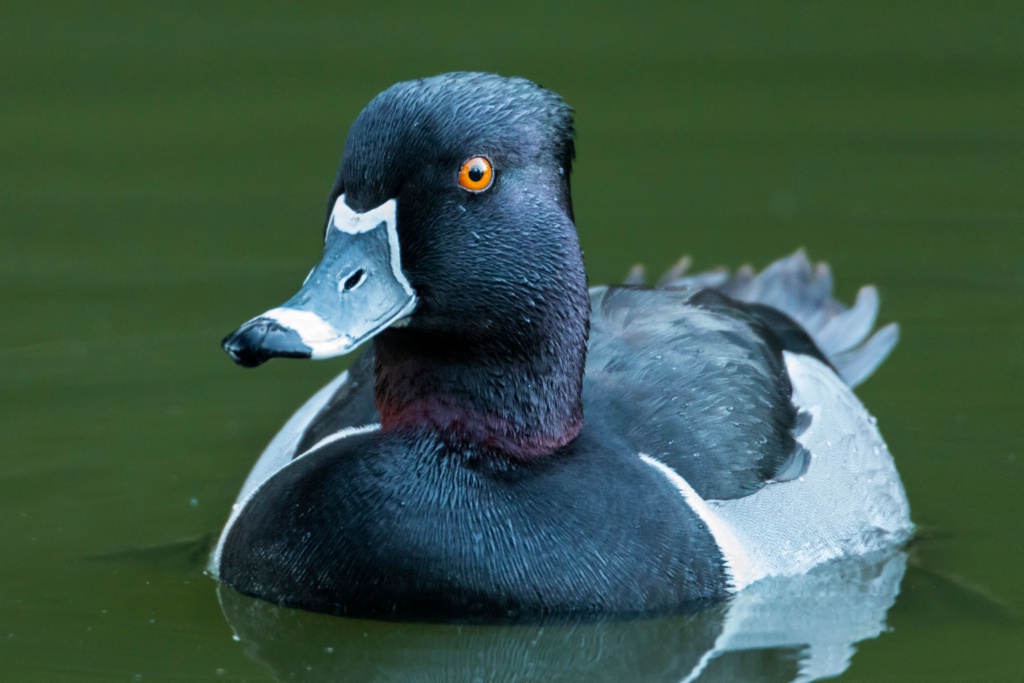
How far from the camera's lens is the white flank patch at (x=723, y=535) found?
5.98m

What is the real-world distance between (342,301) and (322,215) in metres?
4.61

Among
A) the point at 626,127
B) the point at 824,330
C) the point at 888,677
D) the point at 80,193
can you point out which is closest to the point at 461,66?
the point at 626,127

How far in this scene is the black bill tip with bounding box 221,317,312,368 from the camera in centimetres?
505

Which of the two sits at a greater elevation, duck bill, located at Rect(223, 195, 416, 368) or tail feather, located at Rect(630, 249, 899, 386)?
duck bill, located at Rect(223, 195, 416, 368)

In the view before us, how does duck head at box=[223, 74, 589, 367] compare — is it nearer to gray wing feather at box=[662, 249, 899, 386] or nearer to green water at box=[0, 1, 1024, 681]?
green water at box=[0, 1, 1024, 681]

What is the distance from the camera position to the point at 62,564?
255 inches

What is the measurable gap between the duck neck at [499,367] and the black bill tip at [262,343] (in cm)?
61

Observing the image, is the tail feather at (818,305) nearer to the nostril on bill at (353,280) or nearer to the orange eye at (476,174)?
the orange eye at (476,174)

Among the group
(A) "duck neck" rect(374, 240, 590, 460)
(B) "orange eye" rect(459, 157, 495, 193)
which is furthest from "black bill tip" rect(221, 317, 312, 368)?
(B) "orange eye" rect(459, 157, 495, 193)

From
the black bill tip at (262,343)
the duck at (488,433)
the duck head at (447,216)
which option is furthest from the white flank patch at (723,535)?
the black bill tip at (262,343)

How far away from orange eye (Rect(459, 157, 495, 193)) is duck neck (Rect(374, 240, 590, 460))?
1.00 feet

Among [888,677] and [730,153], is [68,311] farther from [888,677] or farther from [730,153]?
[888,677]

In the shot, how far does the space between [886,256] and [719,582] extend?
396 cm

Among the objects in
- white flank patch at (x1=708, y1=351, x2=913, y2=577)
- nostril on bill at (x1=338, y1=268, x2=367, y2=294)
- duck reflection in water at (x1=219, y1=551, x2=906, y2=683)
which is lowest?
duck reflection in water at (x1=219, y1=551, x2=906, y2=683)
